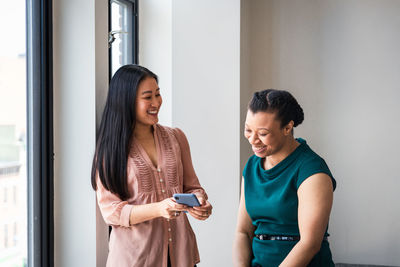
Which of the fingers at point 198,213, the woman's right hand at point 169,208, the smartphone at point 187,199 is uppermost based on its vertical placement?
the smartphone at point 187,199

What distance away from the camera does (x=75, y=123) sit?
220 centimetres

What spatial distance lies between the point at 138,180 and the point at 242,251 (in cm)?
48

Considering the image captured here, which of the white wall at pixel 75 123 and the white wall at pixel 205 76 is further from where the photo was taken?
the white wall at pixel 205 76

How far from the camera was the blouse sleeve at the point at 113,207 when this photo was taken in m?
1.77

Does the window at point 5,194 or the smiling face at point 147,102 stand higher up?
the smiling face at point 147,102

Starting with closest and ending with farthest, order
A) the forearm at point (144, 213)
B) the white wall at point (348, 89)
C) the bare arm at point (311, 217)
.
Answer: the bare arm at point (311, 217), the forearm at point (144, 213), the white wall at point (348, 89)

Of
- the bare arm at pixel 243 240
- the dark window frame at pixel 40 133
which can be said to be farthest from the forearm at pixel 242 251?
the dark window frame at pixel 40 133

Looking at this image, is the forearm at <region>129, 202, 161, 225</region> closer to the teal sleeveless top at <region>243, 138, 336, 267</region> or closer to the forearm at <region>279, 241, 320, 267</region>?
the teal sleeveless top at <region>243, 138, 336, 267</region>

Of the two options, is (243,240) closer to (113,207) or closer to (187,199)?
(187,199)

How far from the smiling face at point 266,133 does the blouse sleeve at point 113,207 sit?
0.54 m

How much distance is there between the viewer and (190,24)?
339cm

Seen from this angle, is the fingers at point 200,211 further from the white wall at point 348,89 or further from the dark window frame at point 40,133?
the white wall at point 348,89

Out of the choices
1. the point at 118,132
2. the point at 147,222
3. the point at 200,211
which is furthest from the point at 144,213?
the point at 118,132

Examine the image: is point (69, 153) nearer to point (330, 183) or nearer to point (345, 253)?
point (330, 183)
